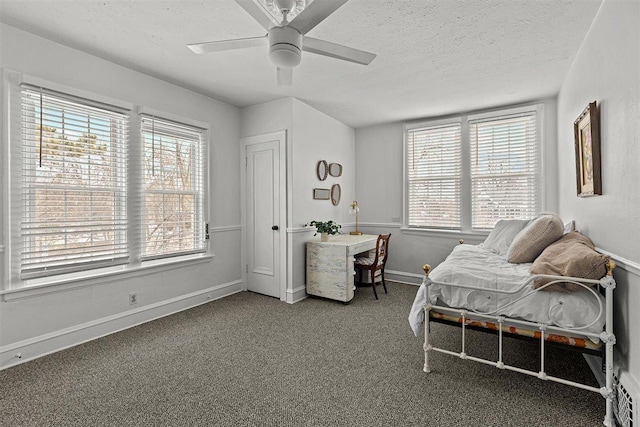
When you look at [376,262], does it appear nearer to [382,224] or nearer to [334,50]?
[382,224]

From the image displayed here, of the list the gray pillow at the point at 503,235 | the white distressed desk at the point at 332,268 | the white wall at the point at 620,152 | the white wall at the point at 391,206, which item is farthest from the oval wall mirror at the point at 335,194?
the white wall at the point at 620,152

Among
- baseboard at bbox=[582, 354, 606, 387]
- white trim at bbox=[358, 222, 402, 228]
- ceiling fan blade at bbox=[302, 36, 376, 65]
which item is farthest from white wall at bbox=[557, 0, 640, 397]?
white trim at bbox=[358, 222, 402, 228]

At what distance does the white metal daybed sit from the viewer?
176 centimetres

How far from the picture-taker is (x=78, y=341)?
2.75 meters

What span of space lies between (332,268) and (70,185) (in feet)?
9.22

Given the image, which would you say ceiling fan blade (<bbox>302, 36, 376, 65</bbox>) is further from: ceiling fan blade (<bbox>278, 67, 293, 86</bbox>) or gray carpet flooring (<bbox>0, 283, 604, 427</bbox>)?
gray carpet flooring (<bbox>0, 283, 604, 427</bbox>)

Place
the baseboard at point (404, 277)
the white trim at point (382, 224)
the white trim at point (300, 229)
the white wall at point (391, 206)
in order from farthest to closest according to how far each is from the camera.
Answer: the white trim at point (382, 224) → the baseboard at point (404, 277) → the white wall at point (391, 206) → the white trim at point (300, 229)

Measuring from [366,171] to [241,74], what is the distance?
280 centimetres

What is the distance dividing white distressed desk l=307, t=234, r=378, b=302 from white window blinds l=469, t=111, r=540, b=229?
1.82 m

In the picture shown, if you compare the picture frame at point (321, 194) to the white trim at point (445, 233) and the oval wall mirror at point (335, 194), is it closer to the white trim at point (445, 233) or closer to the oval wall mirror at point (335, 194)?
the oval wall mirror at point (335, 194)

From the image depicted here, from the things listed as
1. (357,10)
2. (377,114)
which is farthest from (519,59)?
(377,114)

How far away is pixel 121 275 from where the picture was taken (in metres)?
3.07

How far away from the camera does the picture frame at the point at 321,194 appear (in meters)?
4.46

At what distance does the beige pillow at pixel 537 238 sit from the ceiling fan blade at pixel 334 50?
1.90 m
